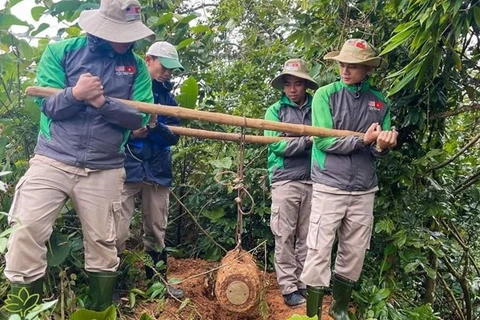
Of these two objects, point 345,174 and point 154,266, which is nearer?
point 345,174

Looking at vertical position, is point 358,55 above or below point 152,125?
above

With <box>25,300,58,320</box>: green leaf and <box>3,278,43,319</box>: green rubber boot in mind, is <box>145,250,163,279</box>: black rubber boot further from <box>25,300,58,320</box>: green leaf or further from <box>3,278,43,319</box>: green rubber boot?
<box>25,300,58,320</box>: green leaf

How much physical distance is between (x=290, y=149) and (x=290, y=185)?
0.85 feet

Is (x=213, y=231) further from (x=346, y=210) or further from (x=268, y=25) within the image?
(x=268, y=25)

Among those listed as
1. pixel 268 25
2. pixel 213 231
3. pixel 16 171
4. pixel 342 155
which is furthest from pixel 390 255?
pixel 268 25

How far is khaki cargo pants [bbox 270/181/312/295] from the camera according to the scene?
3.34 m

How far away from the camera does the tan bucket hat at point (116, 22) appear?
2408mm

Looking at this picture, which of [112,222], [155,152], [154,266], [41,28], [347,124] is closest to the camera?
[112,222]

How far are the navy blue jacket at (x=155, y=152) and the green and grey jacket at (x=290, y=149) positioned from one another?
720mm

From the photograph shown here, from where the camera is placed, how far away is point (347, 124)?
3.00 m

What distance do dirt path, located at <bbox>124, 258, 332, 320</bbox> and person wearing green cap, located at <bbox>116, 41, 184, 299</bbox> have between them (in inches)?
5.5

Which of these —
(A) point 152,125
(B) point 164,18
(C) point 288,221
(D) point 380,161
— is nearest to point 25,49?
(A) point 152,125

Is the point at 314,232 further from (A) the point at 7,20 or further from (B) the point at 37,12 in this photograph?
(B) the point at 37,12

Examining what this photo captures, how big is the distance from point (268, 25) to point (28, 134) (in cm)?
359
